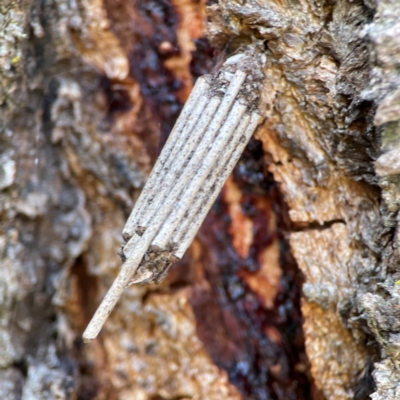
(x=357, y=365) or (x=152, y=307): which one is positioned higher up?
(x=357, y=365)

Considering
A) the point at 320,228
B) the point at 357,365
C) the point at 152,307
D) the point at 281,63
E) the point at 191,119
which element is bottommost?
the point at 152,307

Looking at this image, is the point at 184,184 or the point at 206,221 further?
the point at 206,221

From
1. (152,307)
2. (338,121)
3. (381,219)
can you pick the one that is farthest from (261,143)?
(152,307)

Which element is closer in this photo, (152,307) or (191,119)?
(191,119)

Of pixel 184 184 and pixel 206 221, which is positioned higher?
pixel 184 184

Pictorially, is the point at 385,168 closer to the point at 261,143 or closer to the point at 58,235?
the point at 261,143

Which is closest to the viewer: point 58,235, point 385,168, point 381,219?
point 385,168

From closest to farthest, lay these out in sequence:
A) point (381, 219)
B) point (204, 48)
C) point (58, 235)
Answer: point (381, 219), point (204, 48), point (58, 235)

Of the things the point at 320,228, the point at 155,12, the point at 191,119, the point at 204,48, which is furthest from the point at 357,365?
the point at 155,12
